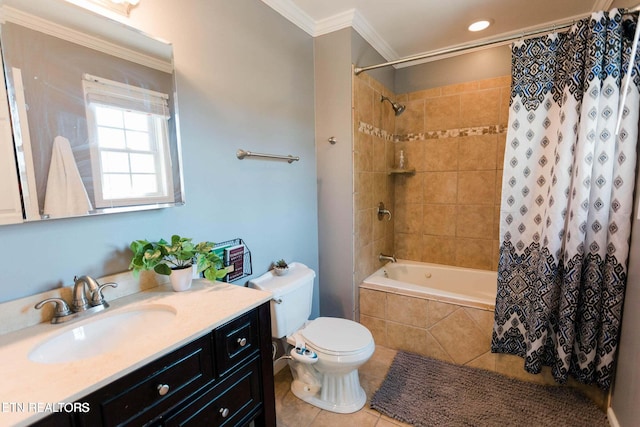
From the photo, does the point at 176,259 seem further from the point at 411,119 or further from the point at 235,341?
the point at 411,119

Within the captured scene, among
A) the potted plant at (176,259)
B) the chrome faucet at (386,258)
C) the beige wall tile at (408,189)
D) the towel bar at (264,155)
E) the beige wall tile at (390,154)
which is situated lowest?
the chrome faucet at (386,258)

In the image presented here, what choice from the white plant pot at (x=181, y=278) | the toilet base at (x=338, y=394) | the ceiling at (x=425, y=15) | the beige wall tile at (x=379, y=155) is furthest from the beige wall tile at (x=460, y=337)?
the ceiling at (x=425, y=15)

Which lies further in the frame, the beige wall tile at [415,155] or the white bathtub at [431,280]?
the beige wall tile at [415,155]

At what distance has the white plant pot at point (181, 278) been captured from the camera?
1.27 m

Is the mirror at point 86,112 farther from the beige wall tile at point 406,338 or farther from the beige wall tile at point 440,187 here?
the beige wall tile at point 440,187

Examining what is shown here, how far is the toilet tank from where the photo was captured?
66.6 inches

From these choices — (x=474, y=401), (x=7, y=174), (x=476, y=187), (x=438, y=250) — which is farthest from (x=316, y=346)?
(x=476, y=187)

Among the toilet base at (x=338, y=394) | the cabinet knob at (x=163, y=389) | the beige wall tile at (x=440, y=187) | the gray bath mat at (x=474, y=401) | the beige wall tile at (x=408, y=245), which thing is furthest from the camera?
the beige wall tile at (x=408, y=245)

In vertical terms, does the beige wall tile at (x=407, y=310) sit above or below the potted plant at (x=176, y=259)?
below

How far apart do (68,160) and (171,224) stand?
0.45 metres

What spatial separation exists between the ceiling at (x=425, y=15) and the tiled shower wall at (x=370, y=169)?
14.4 inches

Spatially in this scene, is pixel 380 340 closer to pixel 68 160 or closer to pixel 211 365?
pixel 211 365

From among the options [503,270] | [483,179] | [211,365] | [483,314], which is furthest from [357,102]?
[211,365]

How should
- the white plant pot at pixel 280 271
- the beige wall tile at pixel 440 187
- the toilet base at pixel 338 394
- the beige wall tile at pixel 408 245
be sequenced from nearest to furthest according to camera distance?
1. the toilet base at pixel 338 394
2. the white plant pot at pixel 280 271
3. the beige wall tile at pixel 440 187
4. the beige wall tile at pixel 408 245
